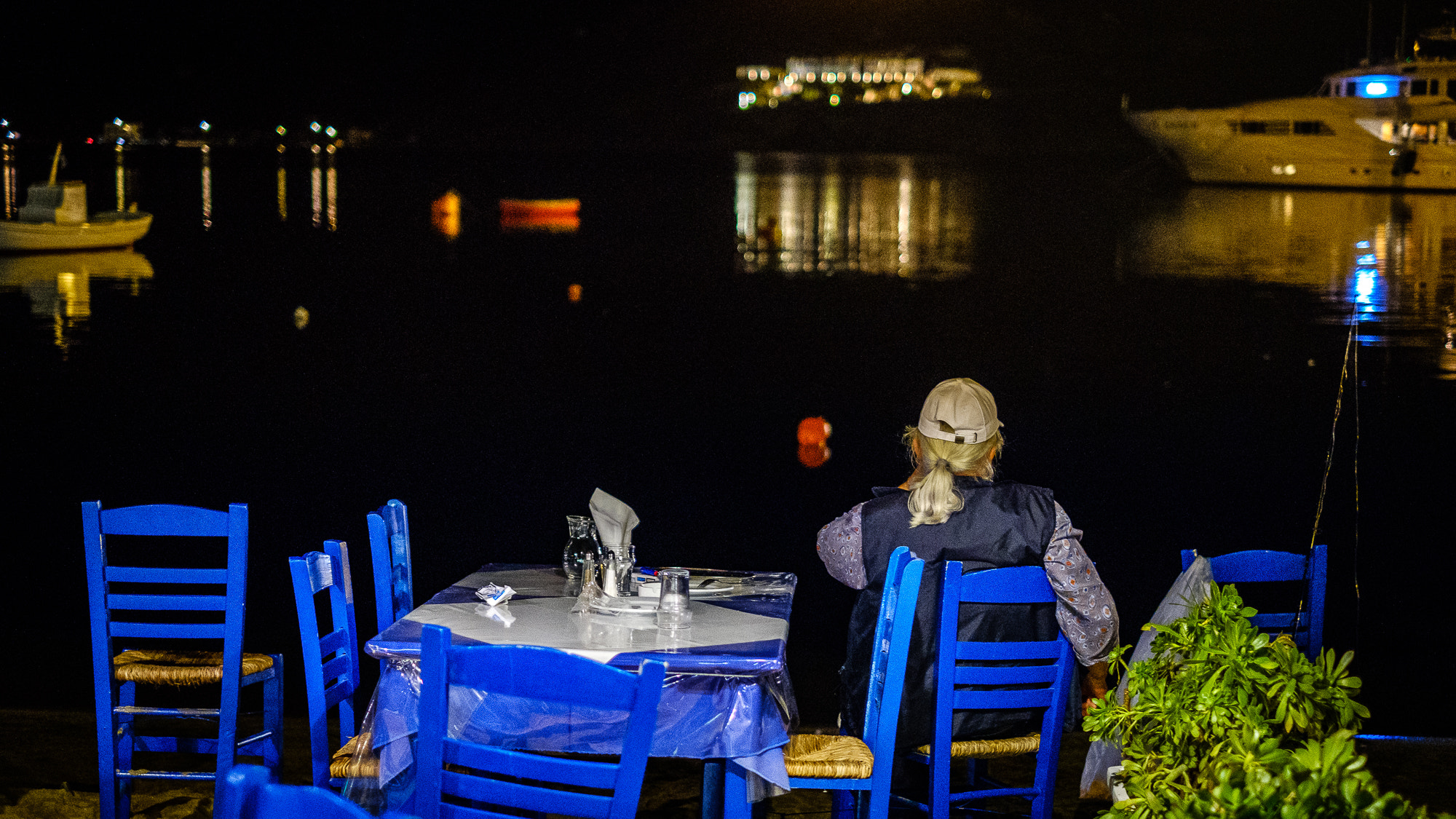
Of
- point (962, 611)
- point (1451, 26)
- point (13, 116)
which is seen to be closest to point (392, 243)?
point (13, 116)

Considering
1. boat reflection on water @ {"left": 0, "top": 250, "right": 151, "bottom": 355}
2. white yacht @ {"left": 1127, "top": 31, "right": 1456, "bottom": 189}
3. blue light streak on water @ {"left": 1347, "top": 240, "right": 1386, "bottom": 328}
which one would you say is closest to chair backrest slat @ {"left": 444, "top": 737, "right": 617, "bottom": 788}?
boat reflection on water @ {"left": 0, "top": 250, "right": 151, "bottom": 355}

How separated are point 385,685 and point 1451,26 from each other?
60.2 ft

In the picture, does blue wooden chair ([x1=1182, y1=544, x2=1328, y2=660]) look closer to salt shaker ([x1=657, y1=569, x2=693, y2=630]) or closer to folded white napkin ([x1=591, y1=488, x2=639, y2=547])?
salt shaker ([x1=657, y1=569, x2=693, y2=630])

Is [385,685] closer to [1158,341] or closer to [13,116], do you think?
[1158,341]

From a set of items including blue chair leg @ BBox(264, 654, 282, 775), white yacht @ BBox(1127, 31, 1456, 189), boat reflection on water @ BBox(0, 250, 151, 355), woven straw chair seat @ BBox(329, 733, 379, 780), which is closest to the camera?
woven straw chair seat @ BBox(329, 733, 379, 780)

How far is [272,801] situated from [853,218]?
41.2 metres

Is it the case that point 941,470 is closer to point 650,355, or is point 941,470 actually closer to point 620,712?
point 620,712

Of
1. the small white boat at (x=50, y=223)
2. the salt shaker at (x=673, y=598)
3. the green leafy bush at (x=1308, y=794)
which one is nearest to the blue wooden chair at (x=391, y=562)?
the salt shaker at (x=673, y=598)

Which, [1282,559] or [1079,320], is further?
[1079,320]

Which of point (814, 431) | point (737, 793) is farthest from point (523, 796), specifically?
point (814, 431)

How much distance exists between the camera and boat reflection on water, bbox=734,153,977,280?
30.3 metres

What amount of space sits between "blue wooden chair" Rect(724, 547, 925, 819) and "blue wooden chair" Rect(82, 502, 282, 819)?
1079 millimetres

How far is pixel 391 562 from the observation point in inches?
111

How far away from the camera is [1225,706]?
151 centimetres
